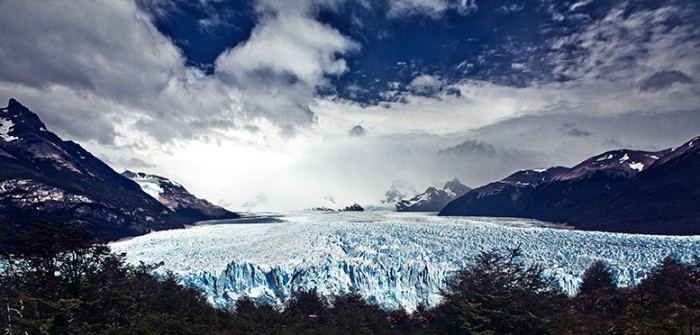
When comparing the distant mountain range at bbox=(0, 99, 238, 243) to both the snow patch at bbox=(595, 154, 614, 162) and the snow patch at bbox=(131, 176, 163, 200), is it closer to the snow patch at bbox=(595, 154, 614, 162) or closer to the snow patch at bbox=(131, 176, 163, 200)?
the snow patch at bbox=(131, 176, 163, 200)

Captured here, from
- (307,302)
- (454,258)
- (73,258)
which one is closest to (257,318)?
(307,302)

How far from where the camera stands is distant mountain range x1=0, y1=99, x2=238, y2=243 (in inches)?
2322

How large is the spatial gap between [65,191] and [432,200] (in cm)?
12744

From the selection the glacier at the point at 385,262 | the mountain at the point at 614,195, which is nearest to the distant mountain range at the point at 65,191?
the glacier at the point at 385,262

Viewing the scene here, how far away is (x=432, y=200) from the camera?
160m

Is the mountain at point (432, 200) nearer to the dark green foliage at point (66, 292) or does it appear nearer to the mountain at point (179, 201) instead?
the mountain at point (179, 201)

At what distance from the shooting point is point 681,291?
12516 mm

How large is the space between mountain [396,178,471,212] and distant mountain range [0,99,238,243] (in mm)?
67135

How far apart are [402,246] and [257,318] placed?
15.2m

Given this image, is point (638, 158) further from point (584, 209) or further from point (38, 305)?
point (38, 305)

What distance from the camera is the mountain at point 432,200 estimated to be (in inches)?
5881

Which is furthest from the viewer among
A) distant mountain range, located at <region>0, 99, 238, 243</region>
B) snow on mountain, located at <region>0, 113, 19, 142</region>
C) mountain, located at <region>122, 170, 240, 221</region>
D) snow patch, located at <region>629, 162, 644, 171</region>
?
mountain, located at <region>122, 170, 240, 221</region>

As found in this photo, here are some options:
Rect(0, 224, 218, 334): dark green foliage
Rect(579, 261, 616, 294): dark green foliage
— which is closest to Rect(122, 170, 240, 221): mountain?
Rect(0, 224, 218, 334): dark green foliage

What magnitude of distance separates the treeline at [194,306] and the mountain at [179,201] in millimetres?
104500
